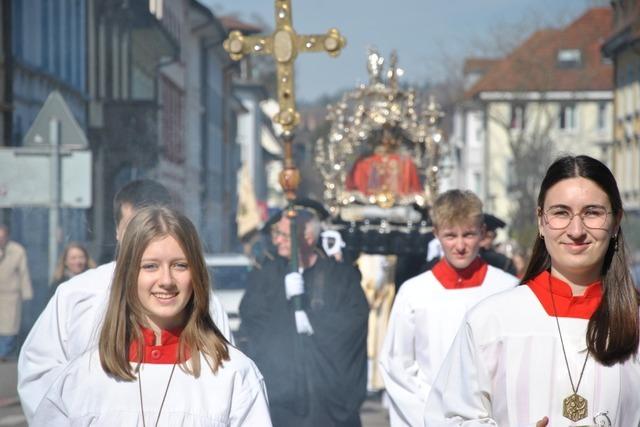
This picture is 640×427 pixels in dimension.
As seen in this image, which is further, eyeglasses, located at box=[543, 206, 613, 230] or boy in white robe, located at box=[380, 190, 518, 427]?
boy in white robe, located at box=[380, 190, 518, 427]

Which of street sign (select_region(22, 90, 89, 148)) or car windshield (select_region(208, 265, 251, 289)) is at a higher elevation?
street sign (select_region(22, 90, 89, 148))

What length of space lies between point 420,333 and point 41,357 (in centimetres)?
225

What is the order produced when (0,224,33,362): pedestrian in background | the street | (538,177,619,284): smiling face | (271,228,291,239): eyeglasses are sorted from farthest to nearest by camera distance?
(0,224,33,362): pedestrian in background → the street → (271,228,291,239): eyeglasses → (538,177,619,284): smiling face

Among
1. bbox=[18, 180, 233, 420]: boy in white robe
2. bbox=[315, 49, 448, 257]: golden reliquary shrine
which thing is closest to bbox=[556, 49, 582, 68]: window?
bbox=[315, 49, 448, 257]: golden reliquary shrine

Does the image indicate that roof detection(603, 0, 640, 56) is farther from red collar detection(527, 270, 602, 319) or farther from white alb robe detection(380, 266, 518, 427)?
red collar detection(527, 270, 602, 319)

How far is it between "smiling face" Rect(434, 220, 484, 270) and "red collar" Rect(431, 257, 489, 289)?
64 mm

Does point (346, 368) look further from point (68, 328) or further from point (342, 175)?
point (342, 175)

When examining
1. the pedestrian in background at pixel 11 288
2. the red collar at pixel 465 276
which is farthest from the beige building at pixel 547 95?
the red collar at pixel 465 276

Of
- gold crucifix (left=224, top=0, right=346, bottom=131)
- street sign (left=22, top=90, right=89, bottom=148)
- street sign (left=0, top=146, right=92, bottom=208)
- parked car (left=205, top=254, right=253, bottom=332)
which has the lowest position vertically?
parked car (left=205, top=254, right=253, bottom=332)

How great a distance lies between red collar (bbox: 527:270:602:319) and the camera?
4234mm

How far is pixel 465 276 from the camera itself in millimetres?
7207

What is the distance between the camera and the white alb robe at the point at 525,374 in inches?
164

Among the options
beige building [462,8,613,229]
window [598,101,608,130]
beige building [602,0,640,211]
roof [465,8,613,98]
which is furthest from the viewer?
window [598,101,608,130]

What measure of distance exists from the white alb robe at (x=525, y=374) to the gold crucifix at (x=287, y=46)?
4.39 meters
